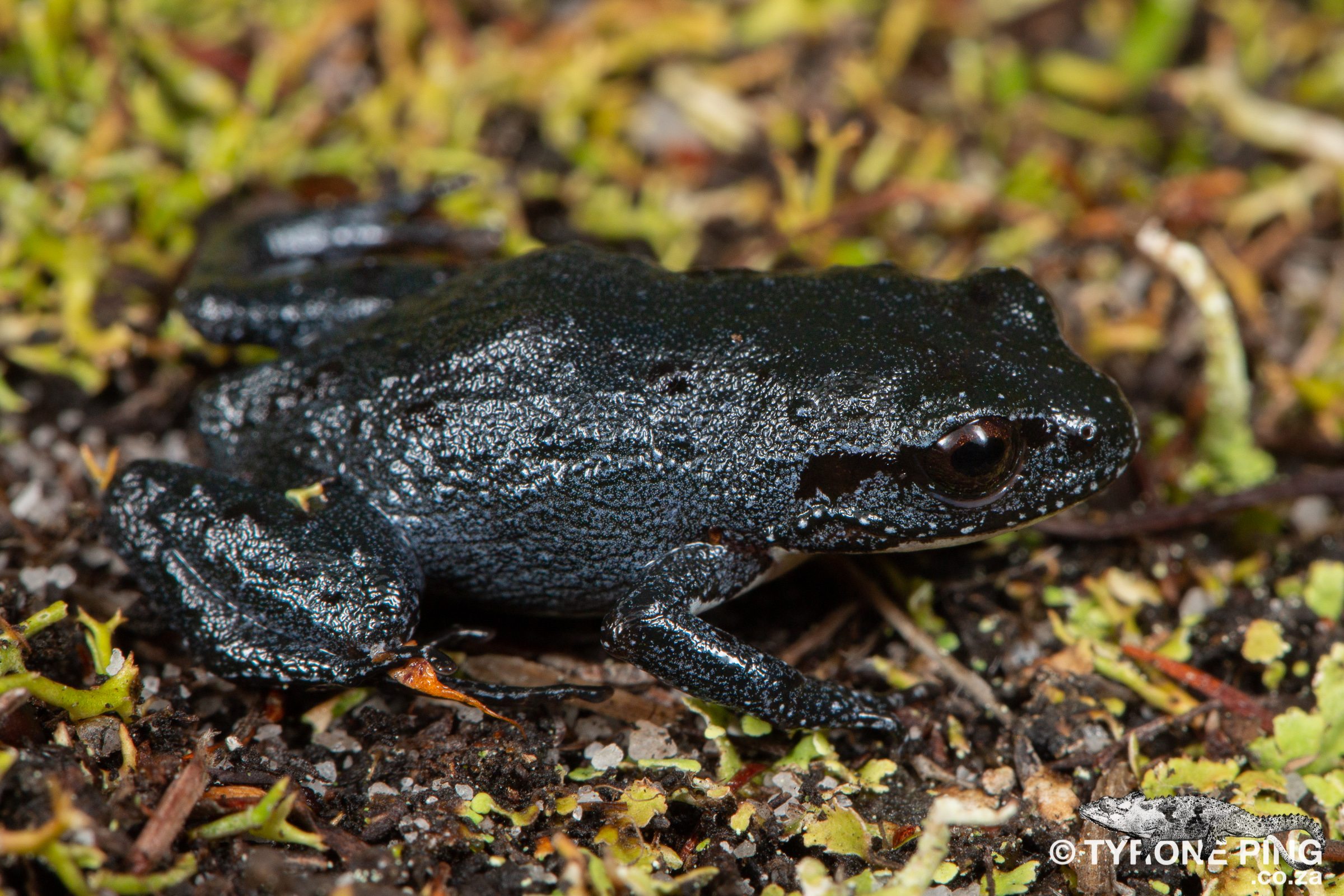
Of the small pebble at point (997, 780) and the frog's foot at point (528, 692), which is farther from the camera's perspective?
the small pebble at point (997, 780)

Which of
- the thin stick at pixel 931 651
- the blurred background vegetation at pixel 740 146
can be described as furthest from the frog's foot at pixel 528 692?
the blurred background vegetation at pixel 740 146

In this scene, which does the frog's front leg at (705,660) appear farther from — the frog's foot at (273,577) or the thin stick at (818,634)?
the frog's foot at (273,577)

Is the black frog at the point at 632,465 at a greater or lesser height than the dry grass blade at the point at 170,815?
greater

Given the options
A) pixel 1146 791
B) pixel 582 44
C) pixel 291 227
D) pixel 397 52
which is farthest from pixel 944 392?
pixel 397 52

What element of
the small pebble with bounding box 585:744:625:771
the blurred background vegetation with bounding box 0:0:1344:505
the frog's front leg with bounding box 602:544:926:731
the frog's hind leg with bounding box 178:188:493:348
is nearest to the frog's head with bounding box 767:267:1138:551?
the frog's front leg with bounding box 602:544:926:731

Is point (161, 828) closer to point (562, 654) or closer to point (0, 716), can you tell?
point (0, 716)

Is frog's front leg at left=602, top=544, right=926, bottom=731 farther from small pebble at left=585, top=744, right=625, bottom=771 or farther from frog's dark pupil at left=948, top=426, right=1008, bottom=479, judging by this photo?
frog's dark pupil at left=948, top=426, right=1008, bottom=479

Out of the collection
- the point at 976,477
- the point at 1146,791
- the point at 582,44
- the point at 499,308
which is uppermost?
the point at 582,44
